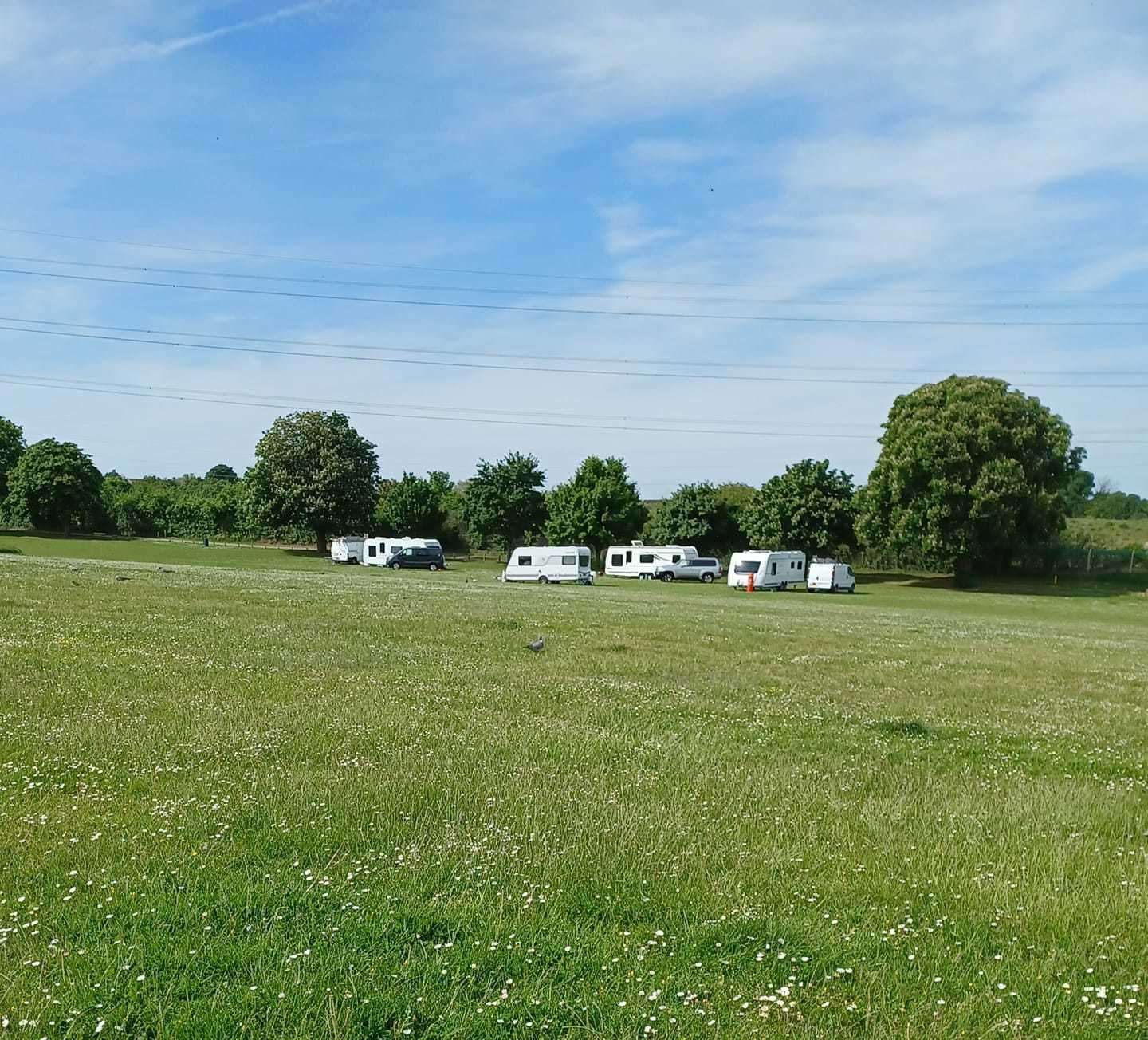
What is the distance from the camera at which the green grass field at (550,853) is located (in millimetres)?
4520

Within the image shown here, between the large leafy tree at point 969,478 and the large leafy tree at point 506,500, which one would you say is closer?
the large leafy tree at point 969,478

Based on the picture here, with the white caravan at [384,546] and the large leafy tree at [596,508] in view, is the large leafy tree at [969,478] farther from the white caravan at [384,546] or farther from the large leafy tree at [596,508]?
the white caravan at [384,546]

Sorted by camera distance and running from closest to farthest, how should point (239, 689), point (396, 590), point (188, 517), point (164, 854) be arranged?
point (164, 854) < point (239, 689) < point (396, 590) < point (188, 517)

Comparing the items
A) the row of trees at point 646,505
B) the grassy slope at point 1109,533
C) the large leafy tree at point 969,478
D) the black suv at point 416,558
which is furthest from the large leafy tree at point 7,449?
the grassy slope at point 1109,533

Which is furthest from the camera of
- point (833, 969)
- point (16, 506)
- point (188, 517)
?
point (188, 517)

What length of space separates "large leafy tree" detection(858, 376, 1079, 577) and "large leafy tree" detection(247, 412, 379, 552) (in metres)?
47.1

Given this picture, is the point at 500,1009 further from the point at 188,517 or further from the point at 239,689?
the point at 188,517

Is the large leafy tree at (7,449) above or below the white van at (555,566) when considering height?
above

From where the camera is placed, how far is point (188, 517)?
11000cm

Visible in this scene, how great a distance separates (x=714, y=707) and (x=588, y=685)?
2.14 m

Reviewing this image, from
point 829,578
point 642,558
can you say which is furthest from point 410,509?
point 829,578

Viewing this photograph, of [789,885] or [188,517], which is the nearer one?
[789,885]

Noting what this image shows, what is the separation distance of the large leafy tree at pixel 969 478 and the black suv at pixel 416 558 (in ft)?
101

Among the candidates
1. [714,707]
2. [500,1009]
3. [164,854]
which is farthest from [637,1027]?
[714,707]
